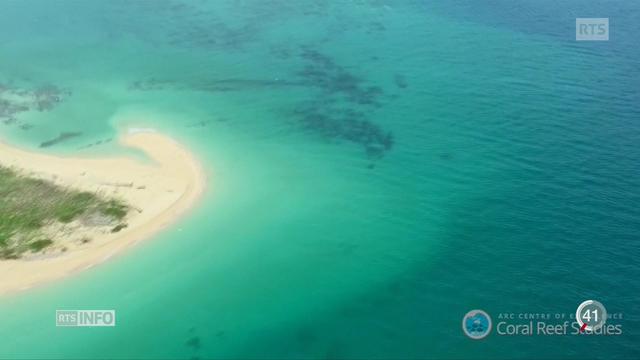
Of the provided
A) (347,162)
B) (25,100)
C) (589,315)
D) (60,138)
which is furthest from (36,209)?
(589,315)

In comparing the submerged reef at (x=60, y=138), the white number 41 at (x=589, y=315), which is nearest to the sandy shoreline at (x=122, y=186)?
the submerged reef at (x=60, y=138)

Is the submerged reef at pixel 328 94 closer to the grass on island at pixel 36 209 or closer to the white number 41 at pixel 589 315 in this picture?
the grass on island at pixel 36 209

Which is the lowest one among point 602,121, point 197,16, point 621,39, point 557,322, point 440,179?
point 557,322

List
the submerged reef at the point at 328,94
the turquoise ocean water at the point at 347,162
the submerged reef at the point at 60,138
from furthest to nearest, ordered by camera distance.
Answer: the submerged reef at the point at 328,94 < the submerged reef at the point at 60,138 < the turquoise ocean water at the point at 347,162

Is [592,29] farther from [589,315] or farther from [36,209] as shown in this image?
[36,209]

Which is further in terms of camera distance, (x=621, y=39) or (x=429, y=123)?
(x=621, y=39)

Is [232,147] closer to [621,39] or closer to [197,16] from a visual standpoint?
[197,16]

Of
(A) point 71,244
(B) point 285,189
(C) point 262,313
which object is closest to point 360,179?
(B) point 285,189
